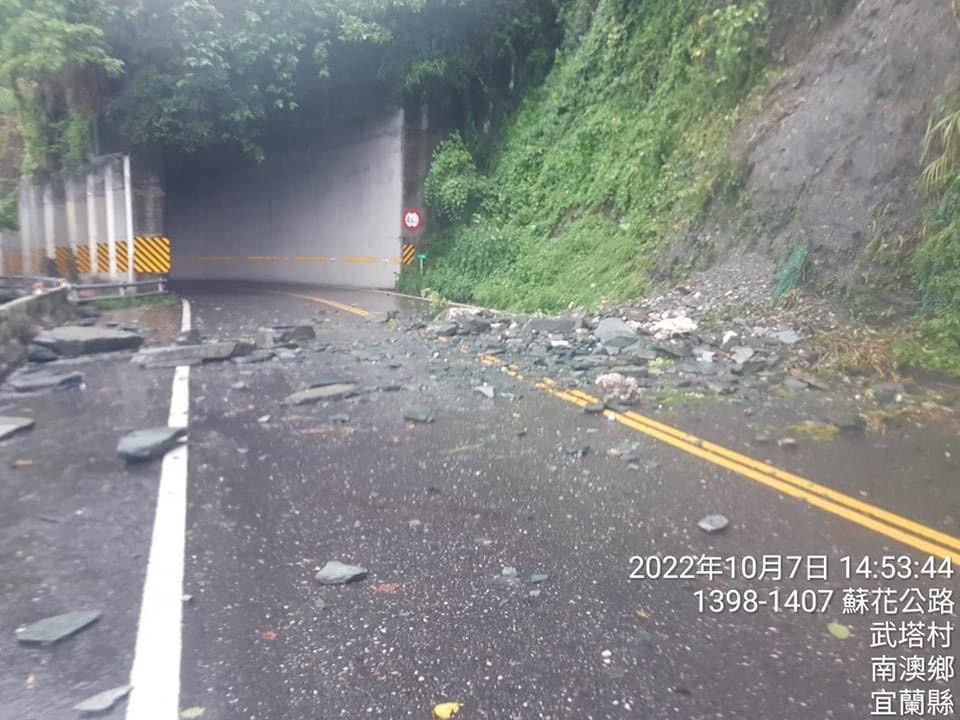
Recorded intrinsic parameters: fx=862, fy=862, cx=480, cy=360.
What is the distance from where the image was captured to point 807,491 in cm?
613

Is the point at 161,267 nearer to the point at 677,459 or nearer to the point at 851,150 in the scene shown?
the point at 851,150

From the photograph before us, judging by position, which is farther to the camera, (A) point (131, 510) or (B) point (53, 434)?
(B) point (53, 434)

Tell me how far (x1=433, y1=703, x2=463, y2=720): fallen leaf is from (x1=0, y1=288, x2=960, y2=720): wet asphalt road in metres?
0.06

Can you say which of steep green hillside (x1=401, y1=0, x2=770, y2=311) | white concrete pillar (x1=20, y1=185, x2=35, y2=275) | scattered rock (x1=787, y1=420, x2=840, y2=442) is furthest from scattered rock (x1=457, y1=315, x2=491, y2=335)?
white concrete pillar (x1=20, y1=185, x2=35, y2=275)

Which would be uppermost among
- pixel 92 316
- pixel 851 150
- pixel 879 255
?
pixel 851 150

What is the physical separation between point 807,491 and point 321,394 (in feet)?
17.7

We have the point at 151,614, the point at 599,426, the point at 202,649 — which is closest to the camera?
the point at 202,649

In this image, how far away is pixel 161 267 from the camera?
987 inches

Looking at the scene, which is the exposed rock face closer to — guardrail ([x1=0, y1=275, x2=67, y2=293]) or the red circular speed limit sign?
the red circular speed limit sign

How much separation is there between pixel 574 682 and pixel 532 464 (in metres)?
3.29

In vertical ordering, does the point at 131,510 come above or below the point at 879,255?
below

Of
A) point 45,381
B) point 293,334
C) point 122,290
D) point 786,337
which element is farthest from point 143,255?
point 786,337

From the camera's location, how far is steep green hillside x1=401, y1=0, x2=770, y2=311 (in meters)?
16.4

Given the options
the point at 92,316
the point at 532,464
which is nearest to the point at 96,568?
the point at 532,464
